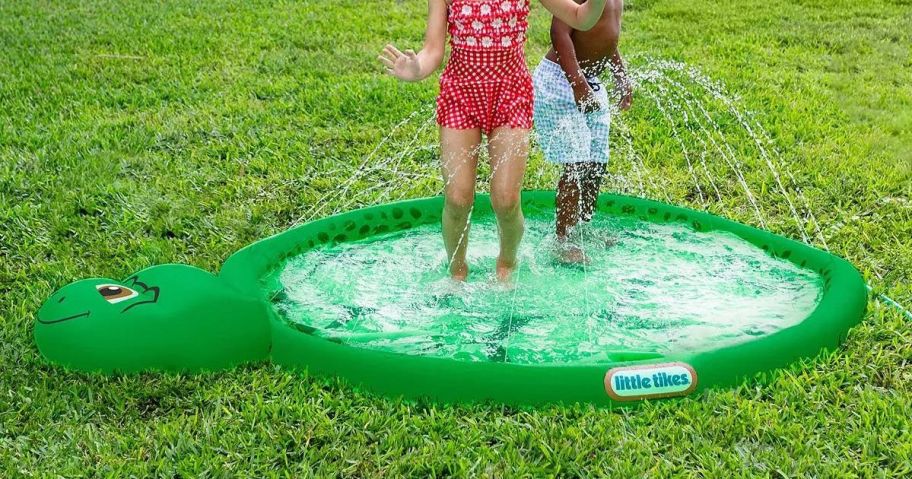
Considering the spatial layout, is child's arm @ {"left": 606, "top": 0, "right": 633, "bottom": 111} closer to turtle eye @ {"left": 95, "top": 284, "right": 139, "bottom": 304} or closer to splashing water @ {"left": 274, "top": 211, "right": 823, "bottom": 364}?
splashing water @ {"left": 274, "top": 211, "right": 823, "bottom": 364}

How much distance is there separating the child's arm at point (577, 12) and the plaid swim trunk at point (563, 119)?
0.40 meters

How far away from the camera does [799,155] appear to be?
5.25m

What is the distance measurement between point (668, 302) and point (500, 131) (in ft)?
2.94

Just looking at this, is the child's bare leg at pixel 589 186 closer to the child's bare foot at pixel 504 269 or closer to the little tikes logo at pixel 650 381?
the child's bare foot at pixel 504 269

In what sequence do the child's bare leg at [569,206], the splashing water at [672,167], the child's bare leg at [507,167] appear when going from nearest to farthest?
the child's bare leg at [507,167] < the child's bare leg at [569,206] < the splashing water at [672,167]

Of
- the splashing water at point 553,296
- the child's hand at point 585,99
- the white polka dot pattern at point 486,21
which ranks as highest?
the white polka dot pattern at point 486,21

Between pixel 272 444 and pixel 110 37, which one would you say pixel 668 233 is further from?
pixel 110 37

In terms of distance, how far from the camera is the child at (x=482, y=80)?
3.33m

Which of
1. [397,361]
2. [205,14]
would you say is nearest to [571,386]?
[397,361]

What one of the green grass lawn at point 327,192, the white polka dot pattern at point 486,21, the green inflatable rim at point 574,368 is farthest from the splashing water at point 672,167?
the white polka dot pattern at point 486,21

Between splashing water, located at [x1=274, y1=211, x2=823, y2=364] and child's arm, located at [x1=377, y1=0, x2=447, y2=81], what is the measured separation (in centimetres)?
84

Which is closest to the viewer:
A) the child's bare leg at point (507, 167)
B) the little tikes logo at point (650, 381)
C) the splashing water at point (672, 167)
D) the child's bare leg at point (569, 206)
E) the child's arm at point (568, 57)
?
the little tikes logo at point (650, 381)

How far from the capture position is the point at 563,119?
3.87 metres

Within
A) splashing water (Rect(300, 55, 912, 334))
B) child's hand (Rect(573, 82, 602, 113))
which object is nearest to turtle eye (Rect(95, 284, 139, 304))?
splashing water (Rect(300, 55, 912, 334))
